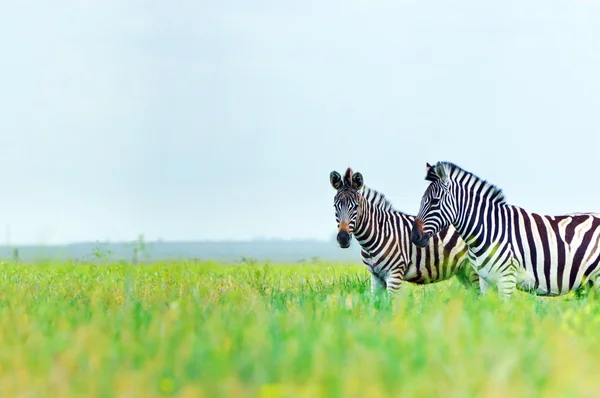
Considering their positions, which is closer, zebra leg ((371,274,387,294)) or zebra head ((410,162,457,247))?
zebra head ((410,162,457,247))

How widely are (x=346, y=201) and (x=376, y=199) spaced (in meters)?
0.78

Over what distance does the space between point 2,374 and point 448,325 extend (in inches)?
131

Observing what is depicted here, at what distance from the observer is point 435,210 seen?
10211 mm

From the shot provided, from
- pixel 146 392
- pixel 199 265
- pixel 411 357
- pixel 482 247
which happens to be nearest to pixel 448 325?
pixel 411 357

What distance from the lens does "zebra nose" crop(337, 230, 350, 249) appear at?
1089 centimetres

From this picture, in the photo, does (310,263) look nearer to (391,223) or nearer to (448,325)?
(391,223)

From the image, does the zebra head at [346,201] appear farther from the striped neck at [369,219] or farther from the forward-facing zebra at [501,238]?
the forward-facing zebra at [501,238]

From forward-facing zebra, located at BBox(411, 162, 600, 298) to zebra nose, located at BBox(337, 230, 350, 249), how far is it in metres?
1.04

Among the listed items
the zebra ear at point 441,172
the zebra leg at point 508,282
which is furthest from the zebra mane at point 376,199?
the zebra leg at point 508,282

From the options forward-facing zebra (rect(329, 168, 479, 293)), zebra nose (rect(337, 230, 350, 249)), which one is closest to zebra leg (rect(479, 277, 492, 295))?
forward-facing zebra (rect(329, 168, 479, 293))

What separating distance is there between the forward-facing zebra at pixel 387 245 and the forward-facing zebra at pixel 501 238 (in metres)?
0.85

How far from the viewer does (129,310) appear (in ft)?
23.9

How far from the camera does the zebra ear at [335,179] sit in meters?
11.1

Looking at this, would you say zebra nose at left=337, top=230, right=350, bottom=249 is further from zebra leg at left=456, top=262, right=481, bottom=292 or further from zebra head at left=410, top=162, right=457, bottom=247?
zebra leg at left=456, top=262, right=481, bottom=292
